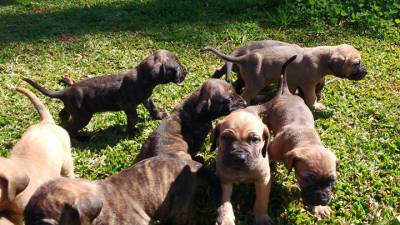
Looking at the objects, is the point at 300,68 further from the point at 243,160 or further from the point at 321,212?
the point at 243,160

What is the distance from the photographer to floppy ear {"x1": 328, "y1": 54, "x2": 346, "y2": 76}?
788cm

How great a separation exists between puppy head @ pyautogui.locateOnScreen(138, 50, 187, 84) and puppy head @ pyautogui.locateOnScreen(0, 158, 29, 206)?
298 centimetres

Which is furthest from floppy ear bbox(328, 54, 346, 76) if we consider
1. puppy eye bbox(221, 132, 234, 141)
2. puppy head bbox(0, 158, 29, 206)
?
puppy head bbox(0, 158, 29, 206)

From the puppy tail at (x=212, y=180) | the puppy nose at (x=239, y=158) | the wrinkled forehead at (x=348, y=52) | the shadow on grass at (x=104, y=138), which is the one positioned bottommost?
the shadow on grass at (x=104, y=138)

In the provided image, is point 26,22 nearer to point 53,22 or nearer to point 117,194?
point 53,22

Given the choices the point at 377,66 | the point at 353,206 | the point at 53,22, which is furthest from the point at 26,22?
the point at 353,206

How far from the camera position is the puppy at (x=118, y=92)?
7.29 metres

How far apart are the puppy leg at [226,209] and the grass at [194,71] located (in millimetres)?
324

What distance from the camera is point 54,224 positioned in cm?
419

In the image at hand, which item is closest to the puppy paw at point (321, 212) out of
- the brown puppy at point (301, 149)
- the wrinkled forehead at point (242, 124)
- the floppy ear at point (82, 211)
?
the brown puppy at point (301, 149)

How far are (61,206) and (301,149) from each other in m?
2.77

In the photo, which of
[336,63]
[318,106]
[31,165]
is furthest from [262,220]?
[336,63]

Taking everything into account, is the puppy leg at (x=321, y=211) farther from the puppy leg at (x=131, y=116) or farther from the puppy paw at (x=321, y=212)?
the puppy leg at (x=131, y=116)

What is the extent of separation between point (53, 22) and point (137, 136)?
20.1 ft
